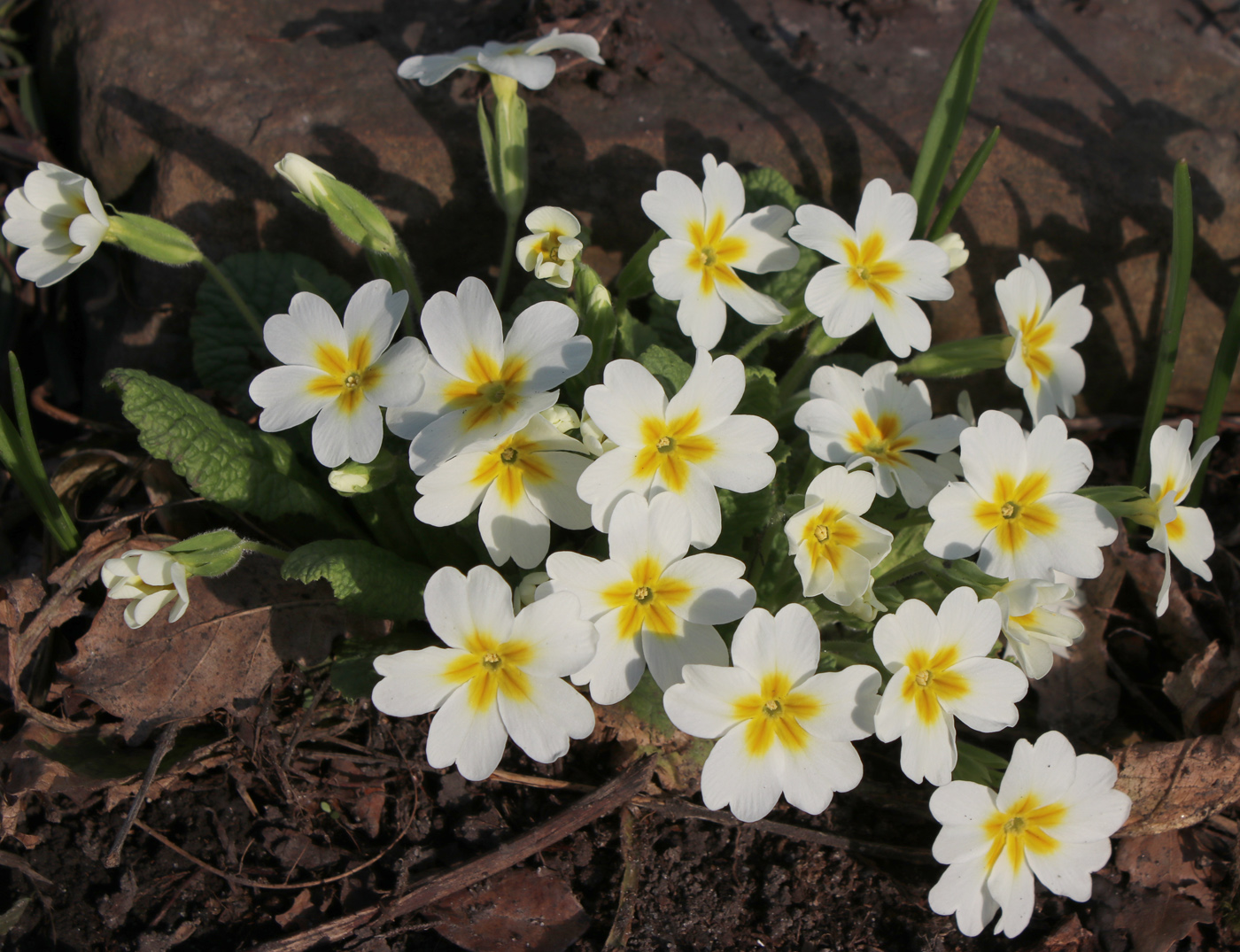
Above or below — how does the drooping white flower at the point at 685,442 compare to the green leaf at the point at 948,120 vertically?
below

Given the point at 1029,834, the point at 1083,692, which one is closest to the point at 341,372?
the point at 1029,834

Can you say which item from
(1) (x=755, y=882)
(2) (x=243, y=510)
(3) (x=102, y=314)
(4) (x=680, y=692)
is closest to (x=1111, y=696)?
(1) (x=755, y=882)

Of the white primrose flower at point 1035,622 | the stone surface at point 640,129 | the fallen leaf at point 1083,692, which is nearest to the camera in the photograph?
the white primrose flower at point 1035,622

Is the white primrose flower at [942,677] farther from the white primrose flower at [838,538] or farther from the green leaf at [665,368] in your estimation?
the green leaf at [665,368]

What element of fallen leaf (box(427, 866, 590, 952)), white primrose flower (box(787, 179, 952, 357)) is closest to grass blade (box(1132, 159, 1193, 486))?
white primrose flower (box(787, 179, 952, 357))

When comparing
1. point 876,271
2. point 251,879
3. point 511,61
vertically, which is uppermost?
point 511,61

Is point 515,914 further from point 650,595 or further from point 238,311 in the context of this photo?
point 238,311

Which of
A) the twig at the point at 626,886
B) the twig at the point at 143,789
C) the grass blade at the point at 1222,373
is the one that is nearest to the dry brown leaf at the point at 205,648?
the twig at the point at 143,789

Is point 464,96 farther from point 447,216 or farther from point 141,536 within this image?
point 141,536
